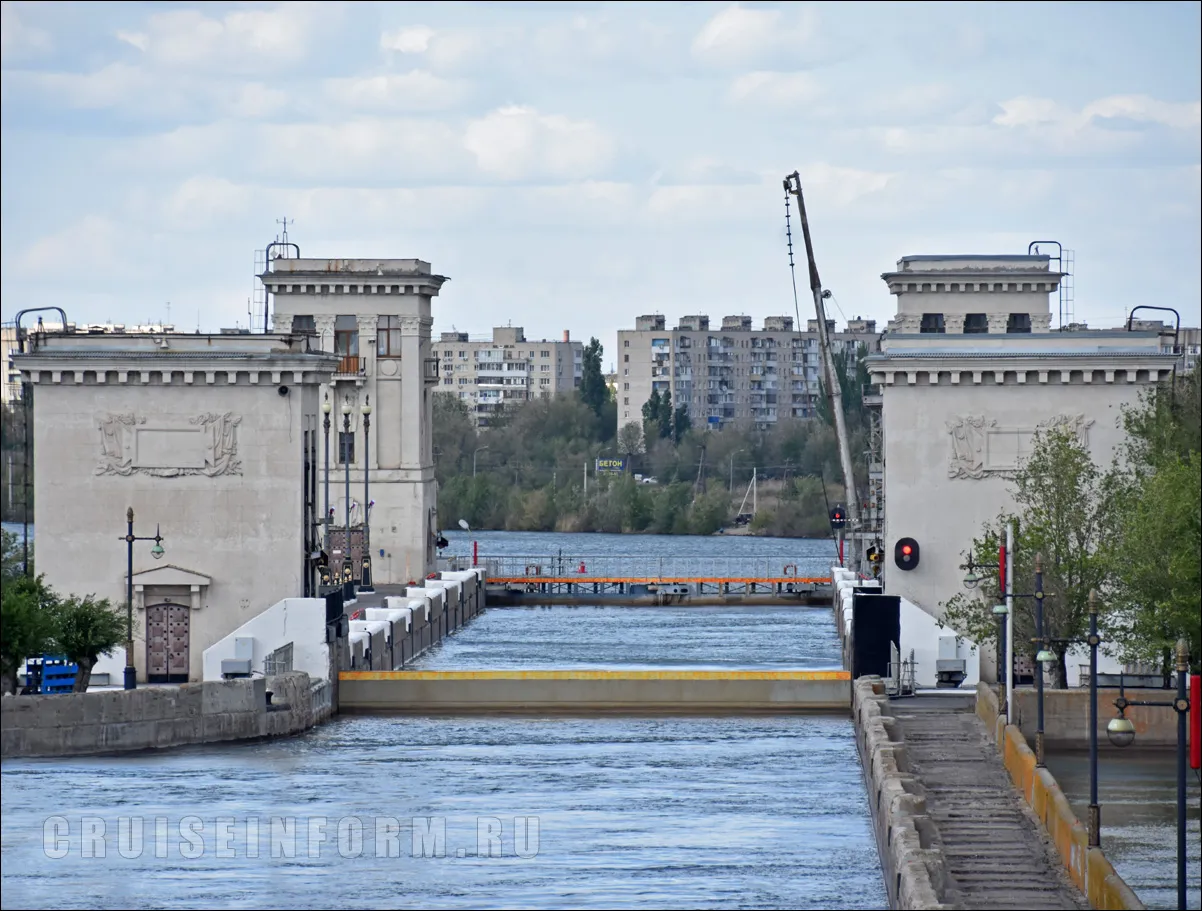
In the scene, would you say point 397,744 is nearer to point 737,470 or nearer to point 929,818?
point 929,818

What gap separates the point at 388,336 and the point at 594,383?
107 m

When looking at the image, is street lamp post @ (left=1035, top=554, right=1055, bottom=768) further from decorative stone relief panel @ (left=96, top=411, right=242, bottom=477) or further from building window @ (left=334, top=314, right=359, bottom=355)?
building window @ (left=334, top=314, right=359, bottom=355)

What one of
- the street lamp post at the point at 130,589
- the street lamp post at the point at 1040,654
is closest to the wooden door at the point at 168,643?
the street lamp post at the point at 130,589

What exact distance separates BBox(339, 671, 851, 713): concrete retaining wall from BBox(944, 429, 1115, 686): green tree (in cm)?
376

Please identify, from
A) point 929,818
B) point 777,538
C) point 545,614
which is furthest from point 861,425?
point 929,818

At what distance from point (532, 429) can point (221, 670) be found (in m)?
136

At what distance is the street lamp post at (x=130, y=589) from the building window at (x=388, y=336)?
3381cm

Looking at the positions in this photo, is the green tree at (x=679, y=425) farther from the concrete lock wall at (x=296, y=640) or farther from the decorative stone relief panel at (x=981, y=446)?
the concrete lock wall at (x=296, y=640)

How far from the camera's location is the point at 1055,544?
4847 centimetres

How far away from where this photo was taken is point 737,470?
17538cm

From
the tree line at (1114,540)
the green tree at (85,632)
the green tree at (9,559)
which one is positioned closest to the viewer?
the green tree at (9,559)

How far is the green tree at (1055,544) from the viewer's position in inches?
1869

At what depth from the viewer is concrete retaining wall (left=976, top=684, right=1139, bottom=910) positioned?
27.5 meters

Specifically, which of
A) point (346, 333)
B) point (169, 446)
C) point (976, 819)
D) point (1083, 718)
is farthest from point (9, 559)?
point (346, 333)
